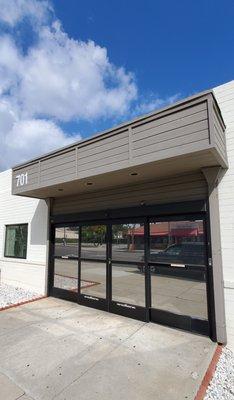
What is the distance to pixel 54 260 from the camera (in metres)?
7.99

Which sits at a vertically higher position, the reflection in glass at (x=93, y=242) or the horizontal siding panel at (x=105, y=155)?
the horizontal siding panel at (x=105, y=155)

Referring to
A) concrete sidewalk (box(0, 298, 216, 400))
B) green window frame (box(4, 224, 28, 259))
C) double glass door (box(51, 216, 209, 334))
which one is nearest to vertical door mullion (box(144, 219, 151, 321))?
double glass door (box(51, 216, 209, 334))

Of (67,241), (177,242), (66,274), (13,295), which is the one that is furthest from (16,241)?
(177,242)

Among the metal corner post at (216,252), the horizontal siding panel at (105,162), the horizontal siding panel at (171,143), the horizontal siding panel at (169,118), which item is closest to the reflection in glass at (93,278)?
the horizontal siding panel at (105,162)

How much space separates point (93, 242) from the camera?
6.93 m

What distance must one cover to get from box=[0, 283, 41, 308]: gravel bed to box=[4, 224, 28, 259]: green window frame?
3.57 ft

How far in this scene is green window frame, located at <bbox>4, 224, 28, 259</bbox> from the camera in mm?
9258

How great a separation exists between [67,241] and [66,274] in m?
0.92

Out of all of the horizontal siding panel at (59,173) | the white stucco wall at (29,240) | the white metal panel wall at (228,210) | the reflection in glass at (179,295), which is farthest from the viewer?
the white stucco wall at (29,240)

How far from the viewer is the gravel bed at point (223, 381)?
10.5ft

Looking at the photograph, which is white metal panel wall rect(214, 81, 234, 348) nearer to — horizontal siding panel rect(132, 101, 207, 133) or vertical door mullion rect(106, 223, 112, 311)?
horizontal siding panel rect(132, 101, 207, 133)

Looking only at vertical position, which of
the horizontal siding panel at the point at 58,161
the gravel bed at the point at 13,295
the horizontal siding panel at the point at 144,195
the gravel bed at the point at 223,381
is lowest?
the gravel bed at the point at 223,381

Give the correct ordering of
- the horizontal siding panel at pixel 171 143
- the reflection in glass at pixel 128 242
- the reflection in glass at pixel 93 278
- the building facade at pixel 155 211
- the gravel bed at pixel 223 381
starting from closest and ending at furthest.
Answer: the gravel bed at pixel 223 381
the horizontal siding panel at pixel 171 143
the building facade at pixel 155 211
the reflection in glass at pixel 128 242
the reflection in glass at pixel 93 278

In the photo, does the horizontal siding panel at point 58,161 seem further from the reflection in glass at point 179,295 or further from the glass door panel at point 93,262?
the reflection in glass at point 179,295
